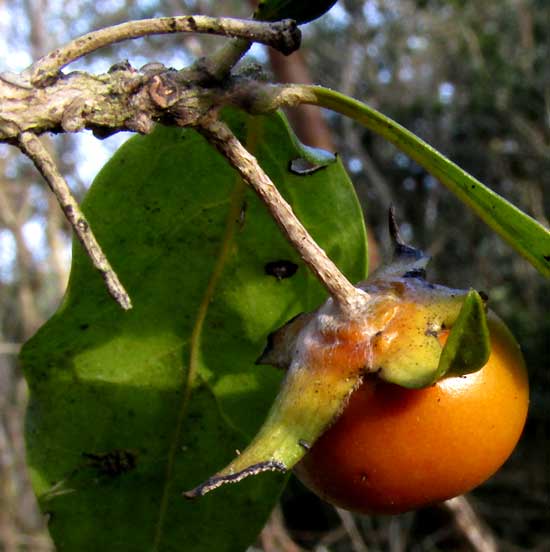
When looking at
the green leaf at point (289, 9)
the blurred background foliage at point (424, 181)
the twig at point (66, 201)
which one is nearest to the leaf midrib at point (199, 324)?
the green leaf at point (289, 9)

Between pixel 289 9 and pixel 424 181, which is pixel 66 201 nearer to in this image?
pixel 289 9

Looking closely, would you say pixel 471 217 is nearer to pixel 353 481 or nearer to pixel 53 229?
pixel 53 229

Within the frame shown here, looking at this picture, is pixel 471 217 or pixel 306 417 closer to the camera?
pixel 306 417

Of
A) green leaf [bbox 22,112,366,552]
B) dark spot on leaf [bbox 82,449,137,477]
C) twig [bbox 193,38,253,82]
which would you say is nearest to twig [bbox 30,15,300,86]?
twig [bbox 193,38,253,82]

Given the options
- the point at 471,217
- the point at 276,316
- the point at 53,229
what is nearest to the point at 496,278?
the point at 471,217

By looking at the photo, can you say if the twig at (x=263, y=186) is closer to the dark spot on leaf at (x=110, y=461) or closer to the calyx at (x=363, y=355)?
the calyx at (x=363, y=355)

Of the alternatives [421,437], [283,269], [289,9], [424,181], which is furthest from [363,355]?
[424,181]

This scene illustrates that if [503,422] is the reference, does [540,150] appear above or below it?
below
